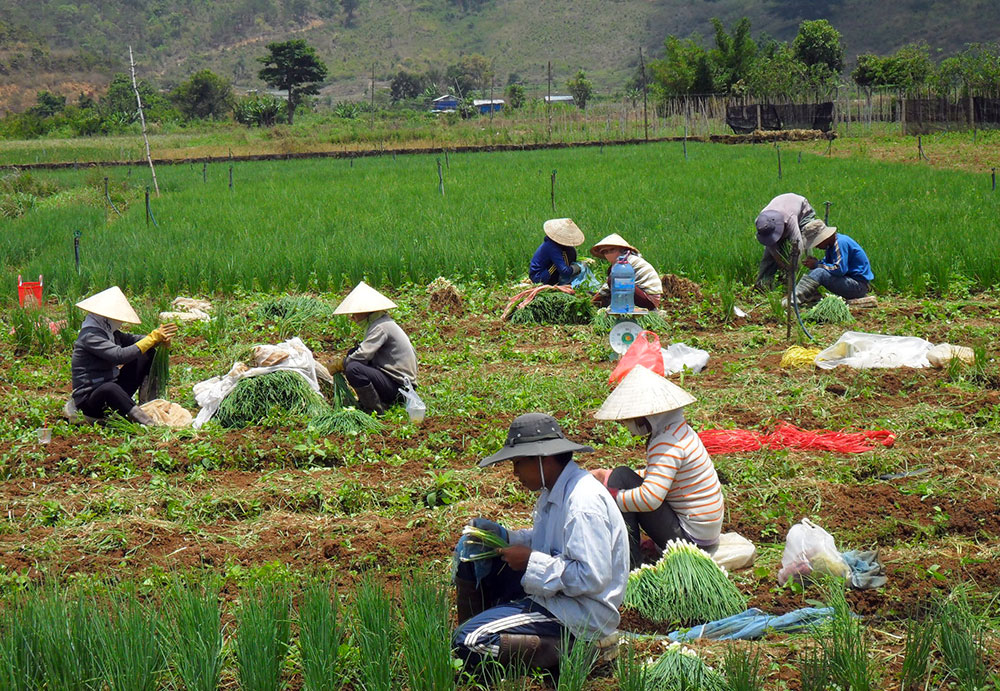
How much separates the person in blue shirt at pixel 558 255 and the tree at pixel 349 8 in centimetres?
11881

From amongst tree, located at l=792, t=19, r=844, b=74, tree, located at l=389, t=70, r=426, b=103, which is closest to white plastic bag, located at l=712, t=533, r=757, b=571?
tree, located at l=792, t=19, r=844, b=74

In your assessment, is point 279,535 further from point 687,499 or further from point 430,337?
point 430,337

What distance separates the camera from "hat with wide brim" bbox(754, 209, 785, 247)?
28.3 feet

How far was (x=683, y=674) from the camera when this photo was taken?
3105mm

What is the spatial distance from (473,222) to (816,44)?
1866 inches

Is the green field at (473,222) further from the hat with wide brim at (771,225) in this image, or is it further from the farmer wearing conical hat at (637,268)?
the farmer wearing conical hat at (637,268)

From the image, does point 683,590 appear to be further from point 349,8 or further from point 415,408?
point 349,8

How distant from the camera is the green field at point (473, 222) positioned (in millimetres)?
10680

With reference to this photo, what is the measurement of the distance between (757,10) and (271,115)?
71069 millimetres

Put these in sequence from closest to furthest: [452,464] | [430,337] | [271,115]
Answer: [452,464]
[430,337]
[271,115]

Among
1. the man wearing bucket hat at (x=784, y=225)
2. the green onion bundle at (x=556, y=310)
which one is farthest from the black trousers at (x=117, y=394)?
the man wearing bucket hat at (x=784, y=225)

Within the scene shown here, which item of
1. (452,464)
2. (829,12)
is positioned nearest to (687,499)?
(452,464)

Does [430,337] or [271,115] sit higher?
[271,115]

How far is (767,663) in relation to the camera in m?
3.34
